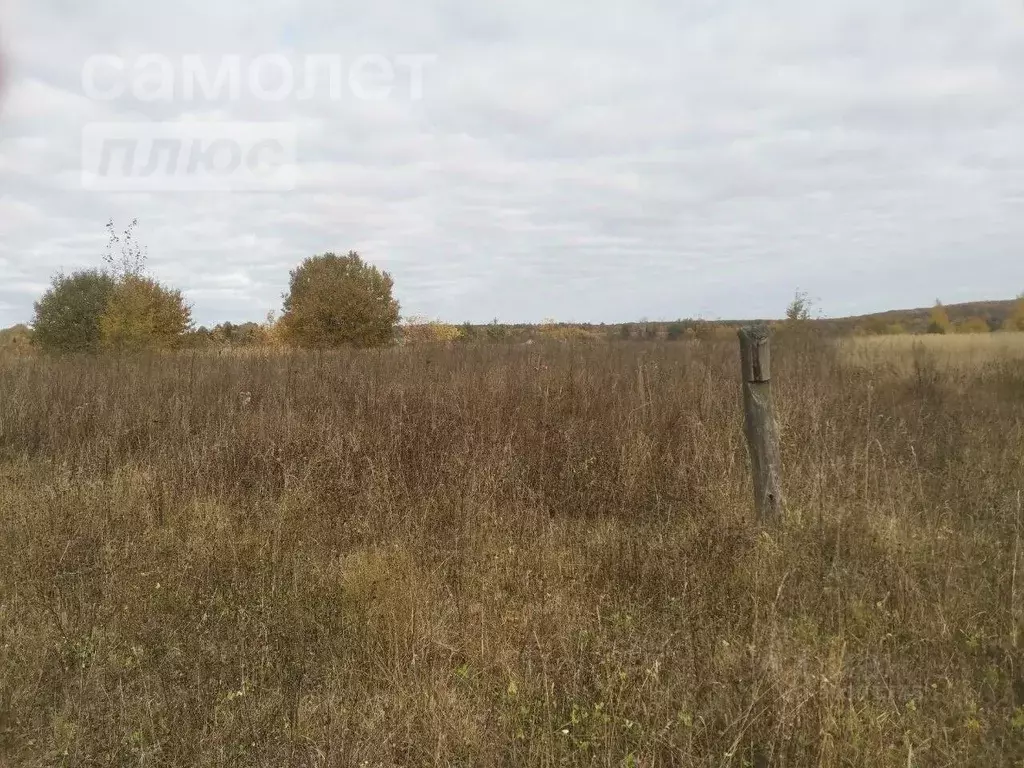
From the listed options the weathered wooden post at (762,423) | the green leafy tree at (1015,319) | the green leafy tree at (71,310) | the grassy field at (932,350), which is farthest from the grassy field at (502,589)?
the green leafy tree at (71,310)

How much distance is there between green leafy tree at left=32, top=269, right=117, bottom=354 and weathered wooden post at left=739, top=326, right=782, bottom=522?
2292 centimetres

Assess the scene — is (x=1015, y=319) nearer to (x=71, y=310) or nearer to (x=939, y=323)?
(x=939, y=323)

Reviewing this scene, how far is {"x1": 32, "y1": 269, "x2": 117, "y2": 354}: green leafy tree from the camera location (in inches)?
820

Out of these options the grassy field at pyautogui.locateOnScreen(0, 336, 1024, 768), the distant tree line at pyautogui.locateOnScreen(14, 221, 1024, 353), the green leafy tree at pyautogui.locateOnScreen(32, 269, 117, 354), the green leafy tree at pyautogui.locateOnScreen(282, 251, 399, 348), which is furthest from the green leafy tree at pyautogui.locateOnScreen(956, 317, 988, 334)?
the green leafy tree at pyautogui.locateOnScreen(32, 269, 117, 354)

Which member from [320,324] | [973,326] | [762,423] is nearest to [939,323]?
[973,326]

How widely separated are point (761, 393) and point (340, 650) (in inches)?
113

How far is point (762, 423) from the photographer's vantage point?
3760 millimetres

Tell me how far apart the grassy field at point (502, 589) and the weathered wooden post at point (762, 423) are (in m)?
0.21

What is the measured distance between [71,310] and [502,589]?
24135mm

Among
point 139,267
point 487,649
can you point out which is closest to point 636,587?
point 487,649

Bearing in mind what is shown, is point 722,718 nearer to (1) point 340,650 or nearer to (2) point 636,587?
(2) point 636,587

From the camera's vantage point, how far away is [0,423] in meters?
6.56

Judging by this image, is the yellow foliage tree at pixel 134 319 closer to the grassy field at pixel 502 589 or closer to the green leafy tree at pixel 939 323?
the grassy field at pixel 502 589

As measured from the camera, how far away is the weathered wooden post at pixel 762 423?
377 cm
